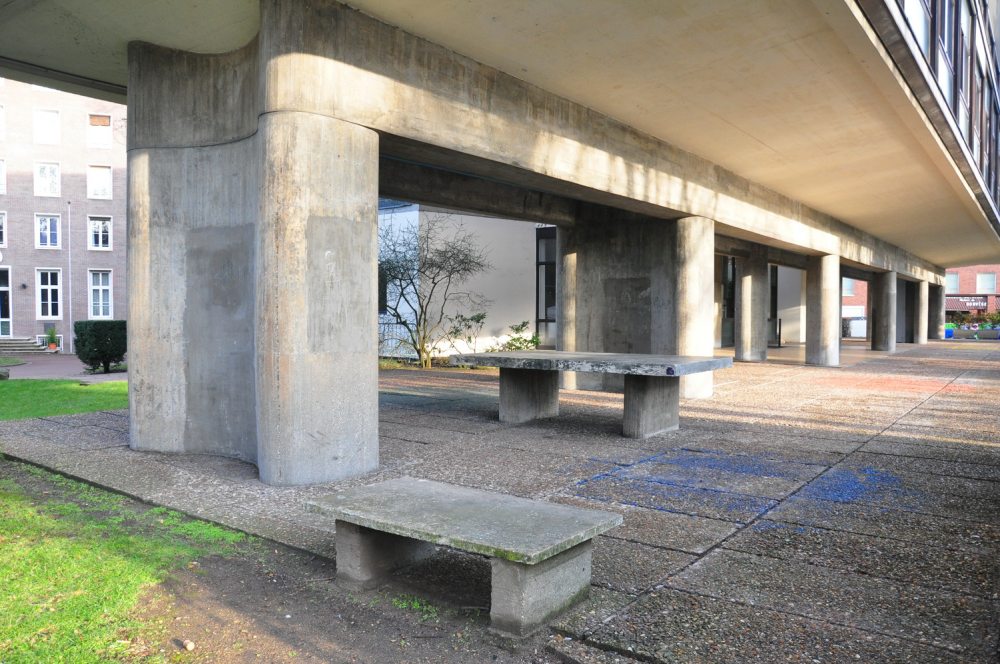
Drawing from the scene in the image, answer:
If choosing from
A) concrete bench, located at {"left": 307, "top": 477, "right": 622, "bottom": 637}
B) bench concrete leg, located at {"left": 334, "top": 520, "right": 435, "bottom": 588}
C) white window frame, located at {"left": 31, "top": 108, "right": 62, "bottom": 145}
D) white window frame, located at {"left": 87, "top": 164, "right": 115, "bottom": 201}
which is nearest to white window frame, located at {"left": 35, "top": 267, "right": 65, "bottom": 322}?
white window frame, located at {"left": 87, "top": 164, "right": 115, "bottom": 201}

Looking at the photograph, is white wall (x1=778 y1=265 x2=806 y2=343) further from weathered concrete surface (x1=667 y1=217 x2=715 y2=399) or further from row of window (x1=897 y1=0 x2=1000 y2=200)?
weathered concrete surface (x1=667 y1=217 x2=715 y2=399)

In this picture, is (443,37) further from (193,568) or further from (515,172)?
(193,568)

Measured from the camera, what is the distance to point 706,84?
8.00m

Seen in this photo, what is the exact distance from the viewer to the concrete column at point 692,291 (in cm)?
1162

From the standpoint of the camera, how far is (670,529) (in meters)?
4.65

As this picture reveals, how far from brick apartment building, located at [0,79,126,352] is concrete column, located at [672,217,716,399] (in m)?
30.2

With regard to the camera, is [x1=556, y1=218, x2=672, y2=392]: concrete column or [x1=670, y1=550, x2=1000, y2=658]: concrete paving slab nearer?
[x1=670, y1=550, x2=1000, y2=658]: concrete paving slab

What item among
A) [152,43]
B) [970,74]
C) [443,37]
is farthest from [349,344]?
[970,74]

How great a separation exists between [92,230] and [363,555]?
37372mm

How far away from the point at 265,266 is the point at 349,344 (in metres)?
0.90

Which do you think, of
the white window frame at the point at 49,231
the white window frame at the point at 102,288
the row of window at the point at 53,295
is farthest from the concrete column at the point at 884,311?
the white window frame at the point at 49,231

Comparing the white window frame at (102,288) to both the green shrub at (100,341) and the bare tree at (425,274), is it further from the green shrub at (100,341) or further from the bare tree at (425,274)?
the bare tree at (425,274)

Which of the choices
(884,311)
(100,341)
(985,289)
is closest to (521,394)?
(100,341)

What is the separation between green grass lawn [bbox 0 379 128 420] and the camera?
403 inches
